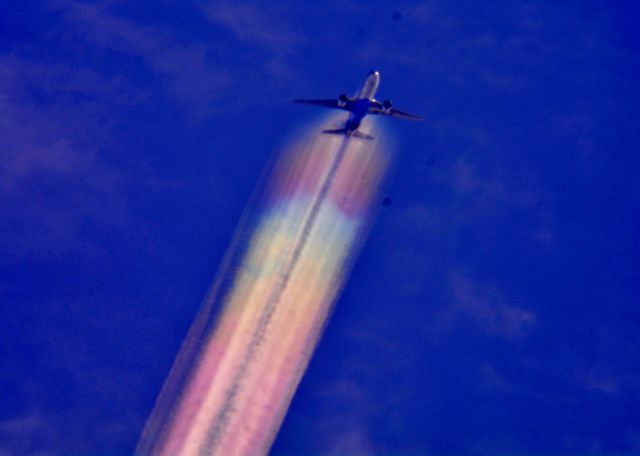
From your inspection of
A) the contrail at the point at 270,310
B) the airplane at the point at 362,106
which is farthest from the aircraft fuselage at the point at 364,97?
the contrail at the point at 270,310

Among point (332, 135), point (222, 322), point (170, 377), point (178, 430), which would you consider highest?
point (332, 135)

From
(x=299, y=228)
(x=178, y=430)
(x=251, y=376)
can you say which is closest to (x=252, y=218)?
(x=299, y=228)

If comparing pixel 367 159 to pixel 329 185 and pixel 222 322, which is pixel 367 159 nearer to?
pixel 329 185

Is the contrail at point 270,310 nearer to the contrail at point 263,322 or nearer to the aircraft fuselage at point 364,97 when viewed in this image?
the contrail at point 263,322

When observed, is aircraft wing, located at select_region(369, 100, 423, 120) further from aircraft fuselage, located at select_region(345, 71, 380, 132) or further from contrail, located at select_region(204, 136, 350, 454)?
contrail, located at select_region(204, 136, 350, 454)

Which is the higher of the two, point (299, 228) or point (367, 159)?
point (367, 159)

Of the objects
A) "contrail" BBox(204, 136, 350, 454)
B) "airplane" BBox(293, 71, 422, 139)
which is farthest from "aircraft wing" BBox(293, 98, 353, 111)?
"contrail" BBox(204, 136, 350, 454)
